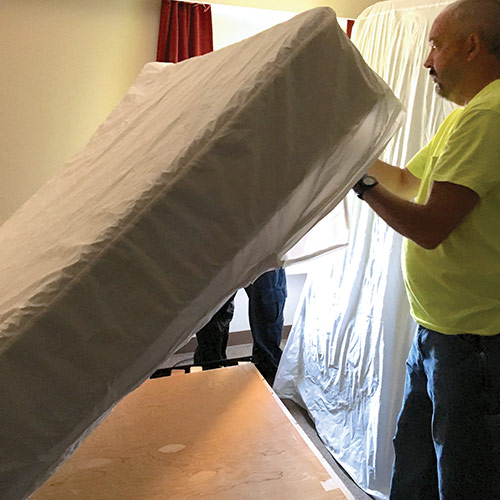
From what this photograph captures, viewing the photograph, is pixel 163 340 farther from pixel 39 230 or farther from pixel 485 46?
pixel 485 46

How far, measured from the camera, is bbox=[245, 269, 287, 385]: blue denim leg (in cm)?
231

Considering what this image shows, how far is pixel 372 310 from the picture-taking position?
1.74 metres

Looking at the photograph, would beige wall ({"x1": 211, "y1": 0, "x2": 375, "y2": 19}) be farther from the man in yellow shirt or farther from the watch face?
the watch face

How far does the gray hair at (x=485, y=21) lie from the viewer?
97cm

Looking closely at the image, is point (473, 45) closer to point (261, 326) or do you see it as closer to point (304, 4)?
point (261, 326)

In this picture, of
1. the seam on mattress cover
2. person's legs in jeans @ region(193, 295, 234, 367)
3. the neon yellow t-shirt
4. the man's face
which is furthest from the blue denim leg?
the seam on mattress cover

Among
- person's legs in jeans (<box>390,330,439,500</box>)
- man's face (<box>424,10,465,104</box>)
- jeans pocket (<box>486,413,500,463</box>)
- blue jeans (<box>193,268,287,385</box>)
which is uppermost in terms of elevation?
man's face (<box>424,10,465,104</box>)

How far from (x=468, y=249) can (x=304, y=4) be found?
6.50 ft

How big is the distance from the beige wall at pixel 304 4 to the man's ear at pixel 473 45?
1.61 metres

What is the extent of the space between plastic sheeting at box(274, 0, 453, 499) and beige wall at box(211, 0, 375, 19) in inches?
23.9

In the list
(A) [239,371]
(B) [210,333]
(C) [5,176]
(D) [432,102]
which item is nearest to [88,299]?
(A) [239,371]


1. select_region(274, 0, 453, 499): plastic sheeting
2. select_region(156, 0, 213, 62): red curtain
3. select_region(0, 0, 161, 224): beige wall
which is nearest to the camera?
select_region(274, 0, 453, 499): plastic sheeting

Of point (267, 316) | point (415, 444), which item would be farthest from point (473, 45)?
point (267, 316)

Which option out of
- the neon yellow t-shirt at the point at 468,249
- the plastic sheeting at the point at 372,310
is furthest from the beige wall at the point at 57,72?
the neon yellow t-shirt at the point at 468,249
